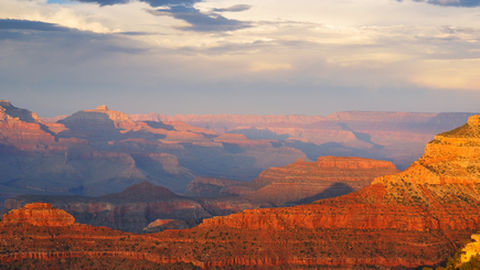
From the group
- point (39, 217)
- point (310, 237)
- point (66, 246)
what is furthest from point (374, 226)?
point (39, 217)

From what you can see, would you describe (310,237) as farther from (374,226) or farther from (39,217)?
(39,217)

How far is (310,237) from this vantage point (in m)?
78.2

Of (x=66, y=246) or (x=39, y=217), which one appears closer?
(x=66, y=246)

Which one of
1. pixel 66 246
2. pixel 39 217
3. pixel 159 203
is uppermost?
pixel 39 217

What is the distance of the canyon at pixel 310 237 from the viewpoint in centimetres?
7481

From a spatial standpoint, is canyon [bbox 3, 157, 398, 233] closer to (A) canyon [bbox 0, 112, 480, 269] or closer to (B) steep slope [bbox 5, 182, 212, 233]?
(B) steep slope [bbox 5, 182, 212, 233]

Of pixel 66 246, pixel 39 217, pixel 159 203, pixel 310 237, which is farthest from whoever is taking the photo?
pixel 159 203

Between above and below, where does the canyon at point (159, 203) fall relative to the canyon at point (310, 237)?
below

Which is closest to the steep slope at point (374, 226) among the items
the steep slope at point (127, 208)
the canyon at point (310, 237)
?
the canyon at point (310, 237)

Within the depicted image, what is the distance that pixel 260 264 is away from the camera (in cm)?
7525

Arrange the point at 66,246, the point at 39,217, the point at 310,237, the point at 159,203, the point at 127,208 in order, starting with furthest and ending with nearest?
the point at 159,203 → the point at 127,208 → the point at 39,217 → the point at 310,237 → the point at 66,246

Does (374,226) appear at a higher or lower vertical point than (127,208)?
higher

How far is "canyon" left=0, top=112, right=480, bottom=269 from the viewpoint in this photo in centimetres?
7481

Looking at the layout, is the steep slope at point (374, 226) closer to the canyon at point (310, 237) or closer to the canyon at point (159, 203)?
the canyon at point (310, 237)
